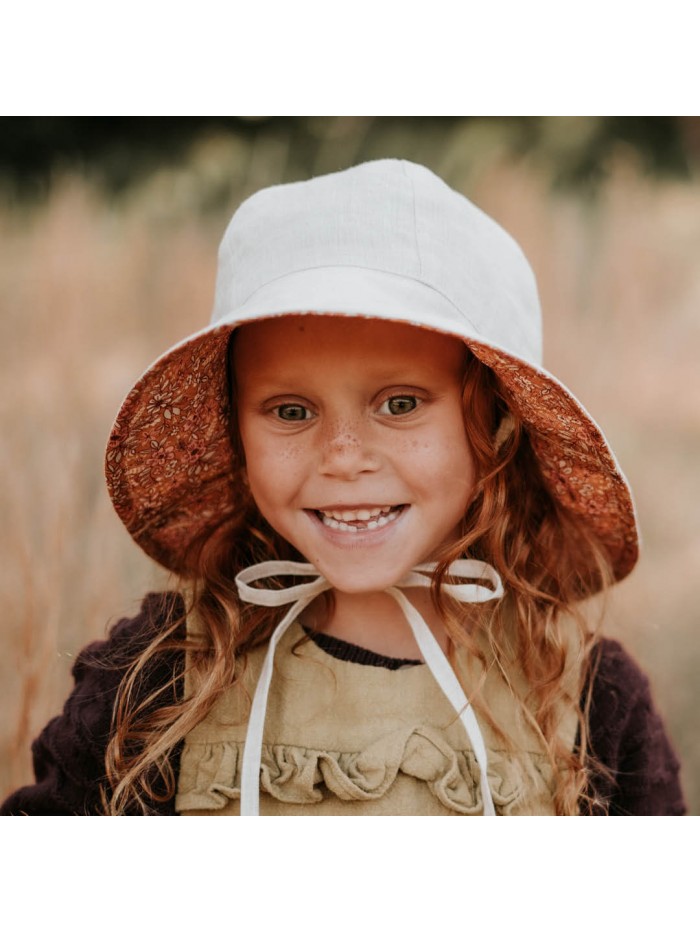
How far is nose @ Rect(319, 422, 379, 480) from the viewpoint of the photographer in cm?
121

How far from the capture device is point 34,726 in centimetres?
161

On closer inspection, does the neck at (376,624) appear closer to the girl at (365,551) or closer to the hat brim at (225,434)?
the girl at (365,551)

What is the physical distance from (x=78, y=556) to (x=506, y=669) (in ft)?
2.66

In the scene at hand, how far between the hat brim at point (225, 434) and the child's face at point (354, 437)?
7 centimetres

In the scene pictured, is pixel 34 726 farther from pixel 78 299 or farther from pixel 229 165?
pixel 229 165

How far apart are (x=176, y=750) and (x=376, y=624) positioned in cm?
34

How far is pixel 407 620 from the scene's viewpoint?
1.40 meters

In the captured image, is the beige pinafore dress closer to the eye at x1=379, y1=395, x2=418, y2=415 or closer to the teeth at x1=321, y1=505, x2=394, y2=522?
the teeth at x1=321, y1=505, x2=394, y2=522

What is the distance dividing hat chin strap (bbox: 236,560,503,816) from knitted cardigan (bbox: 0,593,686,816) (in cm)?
13

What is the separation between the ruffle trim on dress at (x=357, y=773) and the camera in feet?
4.25

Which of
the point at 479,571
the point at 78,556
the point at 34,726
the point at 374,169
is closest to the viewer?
the point at 374,169

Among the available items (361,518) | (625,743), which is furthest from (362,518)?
(625,743)
